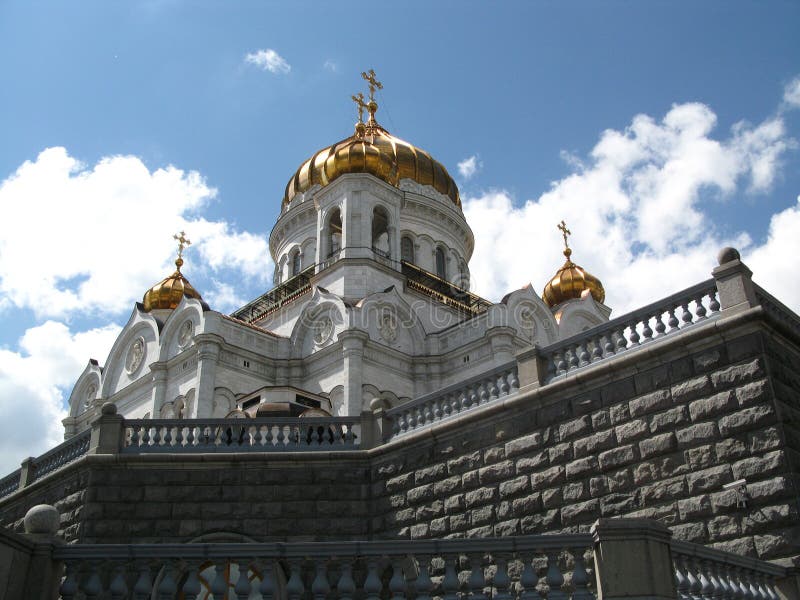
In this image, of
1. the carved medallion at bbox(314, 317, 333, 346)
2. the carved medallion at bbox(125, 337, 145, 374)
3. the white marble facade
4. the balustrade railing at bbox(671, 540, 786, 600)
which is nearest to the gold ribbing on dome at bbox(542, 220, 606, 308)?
the white marble facade

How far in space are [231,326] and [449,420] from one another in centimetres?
1735

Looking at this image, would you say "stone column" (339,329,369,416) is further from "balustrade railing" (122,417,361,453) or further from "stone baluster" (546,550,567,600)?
"stone baluster" (546,550,567,600)

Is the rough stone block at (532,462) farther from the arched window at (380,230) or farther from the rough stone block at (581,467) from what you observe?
the arched window at (380,230)

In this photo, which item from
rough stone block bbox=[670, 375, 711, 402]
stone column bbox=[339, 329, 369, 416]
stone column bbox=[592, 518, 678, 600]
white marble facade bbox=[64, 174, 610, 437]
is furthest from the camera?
white marble facade bbox=[64, 174, 610, 437]

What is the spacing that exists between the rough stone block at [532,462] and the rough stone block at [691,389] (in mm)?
2077

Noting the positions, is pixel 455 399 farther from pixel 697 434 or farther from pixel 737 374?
pixel 737 374

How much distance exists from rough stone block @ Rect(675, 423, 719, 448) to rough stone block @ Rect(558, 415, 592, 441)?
1.35m

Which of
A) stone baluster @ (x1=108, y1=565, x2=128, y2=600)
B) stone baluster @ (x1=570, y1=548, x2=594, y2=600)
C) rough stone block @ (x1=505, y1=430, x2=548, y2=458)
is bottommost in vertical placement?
stone baluster @ (x1=570, y1=548, x2=594, y2=600)

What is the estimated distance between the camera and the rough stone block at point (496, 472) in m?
12.9

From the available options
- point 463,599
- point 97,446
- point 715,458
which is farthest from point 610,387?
point 97,446

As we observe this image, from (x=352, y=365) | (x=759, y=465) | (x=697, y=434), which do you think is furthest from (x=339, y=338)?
(x=759, y=465)

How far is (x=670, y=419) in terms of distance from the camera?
1139 centimetres

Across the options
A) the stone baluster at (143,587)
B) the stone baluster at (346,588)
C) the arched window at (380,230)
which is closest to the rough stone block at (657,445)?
the stone baluster at (346,588)

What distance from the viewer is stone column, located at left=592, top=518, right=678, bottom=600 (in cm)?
712
